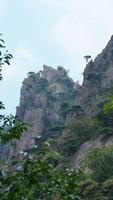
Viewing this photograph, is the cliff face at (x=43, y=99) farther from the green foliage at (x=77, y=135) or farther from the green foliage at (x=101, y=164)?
the green foliage at (x=101, y=164)

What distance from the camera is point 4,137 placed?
10406 millimetres

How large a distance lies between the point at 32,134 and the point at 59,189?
320 feet

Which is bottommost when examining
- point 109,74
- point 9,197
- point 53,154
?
point 9,197

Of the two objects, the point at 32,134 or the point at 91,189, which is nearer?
the point at 91,189

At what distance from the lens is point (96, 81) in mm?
92375

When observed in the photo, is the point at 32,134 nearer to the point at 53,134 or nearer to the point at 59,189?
the point at 53,134

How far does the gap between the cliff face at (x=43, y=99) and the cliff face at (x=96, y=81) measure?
12652 mm

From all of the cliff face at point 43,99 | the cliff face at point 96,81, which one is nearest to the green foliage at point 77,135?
the cliff face at point 96,81

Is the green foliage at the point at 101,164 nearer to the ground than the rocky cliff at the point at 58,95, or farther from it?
nearer to the ground

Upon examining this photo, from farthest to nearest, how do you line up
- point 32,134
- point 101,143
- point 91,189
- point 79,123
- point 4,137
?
point 32,134 < point 79,123 < point 101,143 < point 91,189 < point 4,137

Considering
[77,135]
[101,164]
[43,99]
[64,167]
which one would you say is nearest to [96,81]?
[43,99]

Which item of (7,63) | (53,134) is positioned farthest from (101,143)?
(7,63)

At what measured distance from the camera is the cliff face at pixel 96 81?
87.8m

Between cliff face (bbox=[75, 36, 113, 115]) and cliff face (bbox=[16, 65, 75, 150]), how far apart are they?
1265 centimetres
